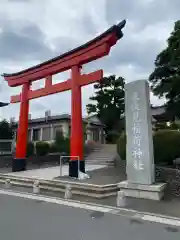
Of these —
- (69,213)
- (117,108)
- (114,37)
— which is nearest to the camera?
(69,213)

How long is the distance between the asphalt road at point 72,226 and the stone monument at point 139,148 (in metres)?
2.10

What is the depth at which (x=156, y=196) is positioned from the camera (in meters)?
8.34

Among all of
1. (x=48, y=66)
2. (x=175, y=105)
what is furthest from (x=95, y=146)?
(x=48, y=66)

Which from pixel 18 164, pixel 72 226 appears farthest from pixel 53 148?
pixel 72 226

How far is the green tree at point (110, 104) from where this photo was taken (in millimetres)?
29672

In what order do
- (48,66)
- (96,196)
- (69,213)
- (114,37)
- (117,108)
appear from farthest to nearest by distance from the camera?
(117,108), (48,66), (114,37), (96,196), (69,213)

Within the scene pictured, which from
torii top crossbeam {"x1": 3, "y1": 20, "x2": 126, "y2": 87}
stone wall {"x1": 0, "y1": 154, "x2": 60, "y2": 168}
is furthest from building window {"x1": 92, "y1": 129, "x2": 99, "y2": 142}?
torii top crossbeam {"x1": 3, "y1": 20, "x2": 126, "y2": 87}

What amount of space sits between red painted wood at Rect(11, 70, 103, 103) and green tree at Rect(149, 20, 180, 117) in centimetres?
607

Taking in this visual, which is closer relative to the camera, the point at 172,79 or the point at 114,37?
the point at 114,37

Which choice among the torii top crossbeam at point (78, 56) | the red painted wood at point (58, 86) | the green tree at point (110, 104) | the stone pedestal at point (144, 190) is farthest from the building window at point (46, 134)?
the stone pedestal at point (144, 190)

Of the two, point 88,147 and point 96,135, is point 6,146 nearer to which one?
point 88,147

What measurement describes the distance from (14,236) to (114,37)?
30.1 feet

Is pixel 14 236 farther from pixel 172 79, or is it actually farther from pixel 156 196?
pixel 172 79

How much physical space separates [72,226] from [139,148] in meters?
4.33
